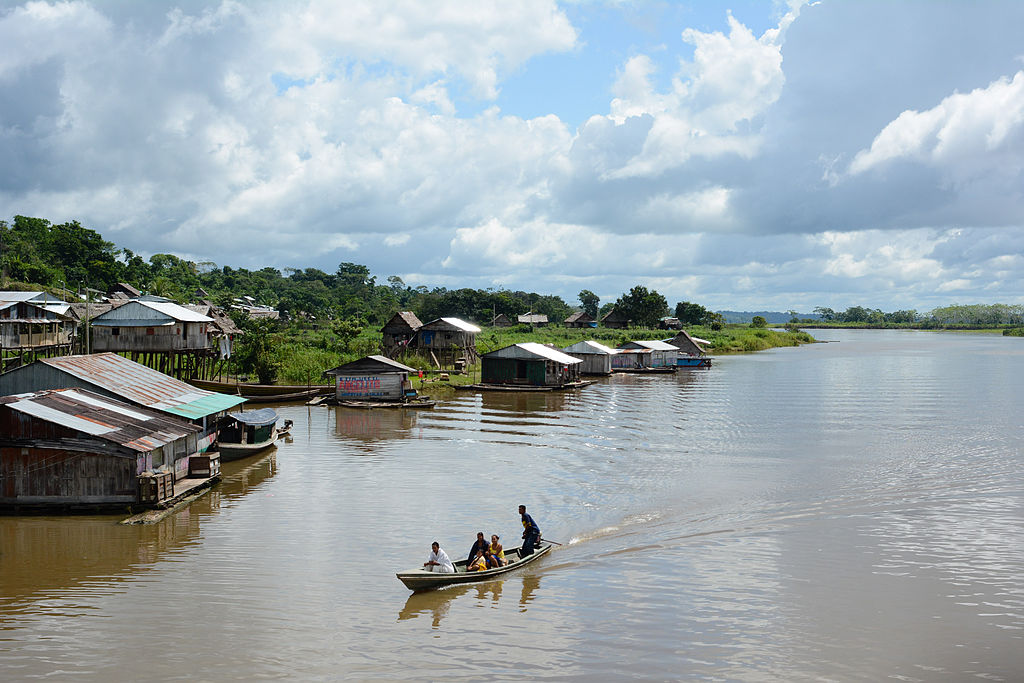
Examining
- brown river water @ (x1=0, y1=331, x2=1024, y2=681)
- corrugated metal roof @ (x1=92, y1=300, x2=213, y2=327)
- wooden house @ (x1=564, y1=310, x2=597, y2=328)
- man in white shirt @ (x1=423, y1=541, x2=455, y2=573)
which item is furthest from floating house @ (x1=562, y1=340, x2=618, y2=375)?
wooden house @ (x1=564, y1=310, x2=597, y2=328)

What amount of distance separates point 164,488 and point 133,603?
22.5 feet

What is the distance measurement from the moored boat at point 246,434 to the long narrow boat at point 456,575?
16.0m

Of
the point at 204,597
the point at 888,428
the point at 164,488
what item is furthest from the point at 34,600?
the point at 888,428

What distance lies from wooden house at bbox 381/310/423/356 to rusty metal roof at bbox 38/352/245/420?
3566 cm

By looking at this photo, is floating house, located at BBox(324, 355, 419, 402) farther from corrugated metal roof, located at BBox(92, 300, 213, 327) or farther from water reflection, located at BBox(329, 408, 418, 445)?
corrugated metal roof, located at BBox(92, 300, 213, 327)

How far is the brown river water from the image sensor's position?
45.5 ft

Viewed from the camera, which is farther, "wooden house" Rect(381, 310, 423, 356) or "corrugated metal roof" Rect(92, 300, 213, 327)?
"wooden house" Rect(381, 310, 423, 356)

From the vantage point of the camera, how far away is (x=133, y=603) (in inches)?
627

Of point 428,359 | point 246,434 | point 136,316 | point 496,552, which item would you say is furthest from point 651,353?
point 496,552

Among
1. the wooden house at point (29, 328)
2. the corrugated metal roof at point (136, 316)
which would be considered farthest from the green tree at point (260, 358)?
the wooden house at point (29, 328)

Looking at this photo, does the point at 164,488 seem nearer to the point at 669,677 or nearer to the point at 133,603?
the point at 133,603

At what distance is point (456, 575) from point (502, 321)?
343ft

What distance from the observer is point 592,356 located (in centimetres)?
7138

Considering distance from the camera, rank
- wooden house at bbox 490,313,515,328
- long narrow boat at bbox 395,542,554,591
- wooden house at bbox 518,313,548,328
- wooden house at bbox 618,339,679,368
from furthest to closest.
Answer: wooden house at bbox 490,313,515,328 → wooden house at bbox 518,313,548,328 → wooden house at bbox 618,339,679,368 → long narrow boat at bbox 395,542,554,591
